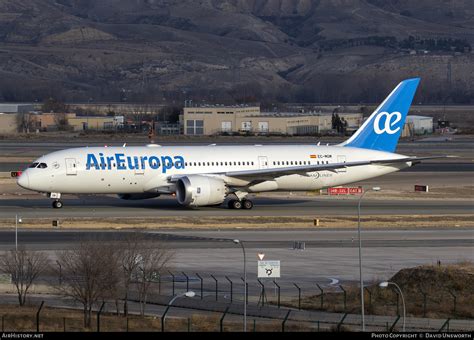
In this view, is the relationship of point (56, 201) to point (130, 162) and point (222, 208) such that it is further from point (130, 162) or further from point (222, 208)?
point (222, 208)

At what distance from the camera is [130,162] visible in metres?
86.9

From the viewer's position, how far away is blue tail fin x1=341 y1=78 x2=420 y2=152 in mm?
95438

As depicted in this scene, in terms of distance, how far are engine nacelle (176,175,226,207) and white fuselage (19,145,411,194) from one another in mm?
1356

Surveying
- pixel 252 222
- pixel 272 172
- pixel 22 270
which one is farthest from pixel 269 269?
pixel 272 172

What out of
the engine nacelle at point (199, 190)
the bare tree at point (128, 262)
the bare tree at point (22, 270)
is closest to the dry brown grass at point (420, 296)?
the bare tree at point (128, 262)

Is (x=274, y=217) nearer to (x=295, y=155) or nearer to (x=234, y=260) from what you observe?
(x=295, y=155)

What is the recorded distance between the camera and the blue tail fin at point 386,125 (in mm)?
95438

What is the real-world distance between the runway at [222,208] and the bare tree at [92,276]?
93.6 ft

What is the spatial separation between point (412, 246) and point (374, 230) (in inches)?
280

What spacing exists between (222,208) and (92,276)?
1507 inches

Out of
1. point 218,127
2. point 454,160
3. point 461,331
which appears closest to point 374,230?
point 461,331

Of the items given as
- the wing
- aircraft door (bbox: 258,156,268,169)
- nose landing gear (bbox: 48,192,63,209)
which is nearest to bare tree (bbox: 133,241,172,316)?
the wing

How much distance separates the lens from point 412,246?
7250cm

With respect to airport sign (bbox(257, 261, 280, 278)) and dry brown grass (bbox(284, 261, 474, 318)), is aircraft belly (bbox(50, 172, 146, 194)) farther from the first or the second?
airport sign (bbox(257, 261, 280, 278))
